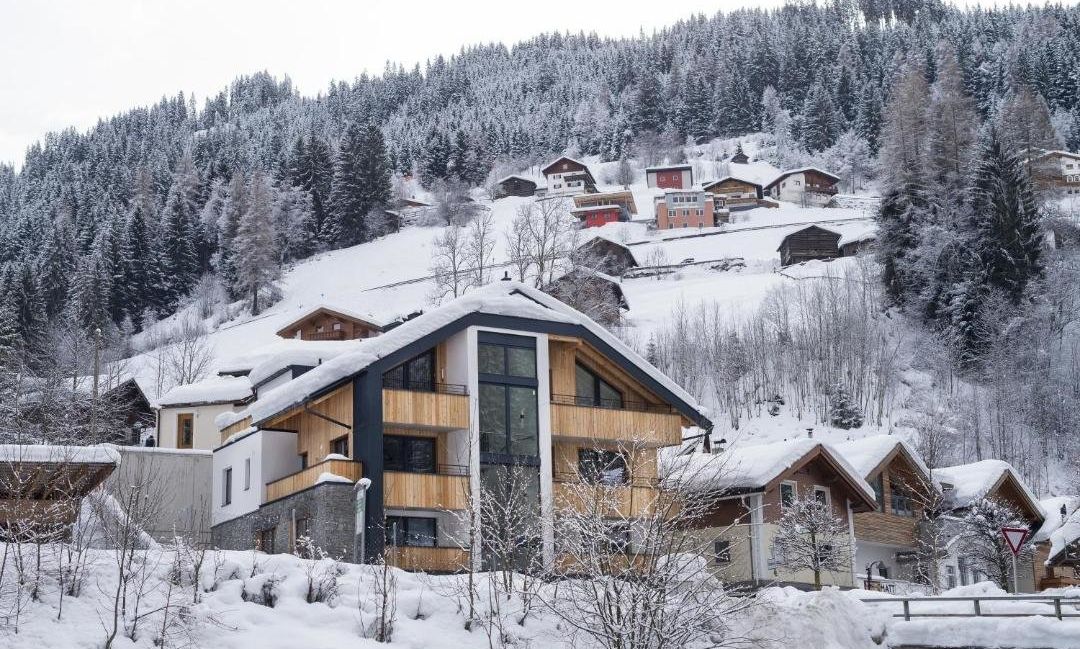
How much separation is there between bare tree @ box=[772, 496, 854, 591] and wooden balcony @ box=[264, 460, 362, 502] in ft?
40.9

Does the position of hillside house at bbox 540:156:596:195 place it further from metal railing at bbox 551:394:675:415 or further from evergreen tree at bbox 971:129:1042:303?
metal railing at bbox 551:394:675:415

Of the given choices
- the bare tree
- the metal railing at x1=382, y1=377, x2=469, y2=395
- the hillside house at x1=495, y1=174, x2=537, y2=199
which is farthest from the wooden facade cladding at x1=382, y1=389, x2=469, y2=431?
the hillside house at x1=495, y1=174, x2=537, y2=199

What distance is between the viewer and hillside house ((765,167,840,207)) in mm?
143625

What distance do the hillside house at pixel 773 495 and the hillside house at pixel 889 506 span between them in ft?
6.32

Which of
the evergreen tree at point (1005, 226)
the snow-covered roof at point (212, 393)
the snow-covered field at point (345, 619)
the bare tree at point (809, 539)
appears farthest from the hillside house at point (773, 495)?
the evergreen tree at point (1005, 226)

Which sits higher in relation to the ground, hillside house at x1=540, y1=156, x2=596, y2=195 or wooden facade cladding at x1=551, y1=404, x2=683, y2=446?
hillside house at x1=540, y1=156, x2=596, y2=195

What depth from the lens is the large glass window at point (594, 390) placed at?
34562mm

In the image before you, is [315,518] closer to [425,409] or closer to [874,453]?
[425,409]

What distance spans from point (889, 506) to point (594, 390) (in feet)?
43.2

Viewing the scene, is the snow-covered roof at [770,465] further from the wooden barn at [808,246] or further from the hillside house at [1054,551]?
the wooden barn at [808,246]

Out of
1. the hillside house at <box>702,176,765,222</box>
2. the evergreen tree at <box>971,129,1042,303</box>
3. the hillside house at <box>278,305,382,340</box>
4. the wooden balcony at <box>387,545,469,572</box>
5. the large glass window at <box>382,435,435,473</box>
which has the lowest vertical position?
the wooden balcony at <box>387,545,469,572</box>

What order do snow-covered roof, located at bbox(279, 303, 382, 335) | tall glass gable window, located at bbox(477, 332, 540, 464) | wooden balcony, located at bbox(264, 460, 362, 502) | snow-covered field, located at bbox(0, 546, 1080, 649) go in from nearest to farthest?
snow-covered field, located at bbox(0, 546, 1080, 649), wooden balcony, located at bbox(264, 460, 362, 502), tall glass gable window, located at bbox(477, 332, 540, 464), snow-covered roof, located at bbox(279, 303, 382, 335)

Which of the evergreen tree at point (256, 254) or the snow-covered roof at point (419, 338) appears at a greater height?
the evergreen tree at point (256, 254)

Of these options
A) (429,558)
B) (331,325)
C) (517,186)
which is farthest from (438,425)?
(517,186)
